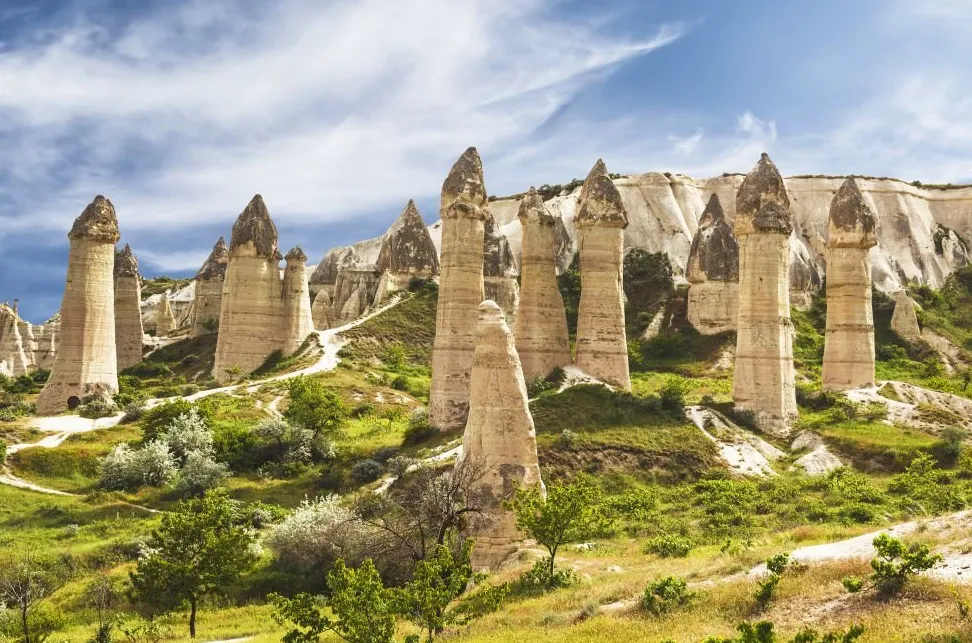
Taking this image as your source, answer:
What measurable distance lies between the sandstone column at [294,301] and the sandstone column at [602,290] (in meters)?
19.8

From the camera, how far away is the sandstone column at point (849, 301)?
123 feet

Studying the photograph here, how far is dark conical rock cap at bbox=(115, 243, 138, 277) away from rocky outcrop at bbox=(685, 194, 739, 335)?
118 ft

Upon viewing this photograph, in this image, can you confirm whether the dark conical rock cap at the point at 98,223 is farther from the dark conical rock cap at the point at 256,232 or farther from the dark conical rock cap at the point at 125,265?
the dark conical rock cap at the point at 125,265

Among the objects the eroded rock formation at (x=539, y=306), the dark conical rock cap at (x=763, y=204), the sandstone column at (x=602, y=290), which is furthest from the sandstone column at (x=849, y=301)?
the eroded rock formation at (x=539, y=306)

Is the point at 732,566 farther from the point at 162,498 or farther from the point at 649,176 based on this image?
the point at 649,176

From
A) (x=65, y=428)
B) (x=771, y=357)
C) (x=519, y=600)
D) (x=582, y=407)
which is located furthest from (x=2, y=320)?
(x=519, y=600)

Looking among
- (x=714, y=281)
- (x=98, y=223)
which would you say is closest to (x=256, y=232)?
(x=98, y=223)

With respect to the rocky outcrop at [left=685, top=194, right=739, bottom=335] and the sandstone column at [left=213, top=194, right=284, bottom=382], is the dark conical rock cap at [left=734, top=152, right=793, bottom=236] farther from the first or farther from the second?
the sandstone column at [left=213, top=194, right=284, bottom=382]

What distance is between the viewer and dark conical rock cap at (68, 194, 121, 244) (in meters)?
38.3

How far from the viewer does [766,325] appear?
3306 cm

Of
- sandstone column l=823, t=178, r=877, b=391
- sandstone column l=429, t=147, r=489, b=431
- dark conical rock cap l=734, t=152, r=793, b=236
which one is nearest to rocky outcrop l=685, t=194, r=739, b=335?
sandstone column l=823, t=178, r=877, b=391

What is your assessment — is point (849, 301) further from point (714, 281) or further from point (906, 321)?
point (906, 321)

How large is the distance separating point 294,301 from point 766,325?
26.7m

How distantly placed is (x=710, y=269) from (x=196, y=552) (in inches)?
1766
